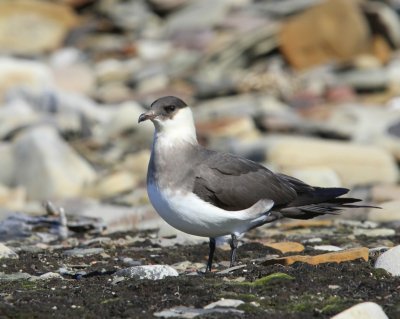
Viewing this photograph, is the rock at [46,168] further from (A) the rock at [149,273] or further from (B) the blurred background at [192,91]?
(A) the rock at [149,273]

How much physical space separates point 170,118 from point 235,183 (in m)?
0.71

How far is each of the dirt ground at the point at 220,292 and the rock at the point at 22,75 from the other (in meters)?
16.0

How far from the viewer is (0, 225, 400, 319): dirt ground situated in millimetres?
6289

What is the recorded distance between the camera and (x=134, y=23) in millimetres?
31062

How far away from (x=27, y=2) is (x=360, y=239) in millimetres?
23401

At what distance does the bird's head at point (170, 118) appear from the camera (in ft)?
26.7

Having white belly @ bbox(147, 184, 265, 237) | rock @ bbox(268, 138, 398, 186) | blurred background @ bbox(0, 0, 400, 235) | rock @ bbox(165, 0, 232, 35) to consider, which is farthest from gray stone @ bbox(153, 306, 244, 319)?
rock @ bbox(165, 0, 232, 35)

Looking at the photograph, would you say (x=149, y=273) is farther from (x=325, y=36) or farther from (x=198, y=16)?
(x=198, y=16)

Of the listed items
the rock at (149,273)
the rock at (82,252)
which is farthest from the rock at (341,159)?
the rock at (149,273)

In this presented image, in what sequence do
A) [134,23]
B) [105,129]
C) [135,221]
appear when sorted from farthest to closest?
[134,23]
[105,129]
[135,221]

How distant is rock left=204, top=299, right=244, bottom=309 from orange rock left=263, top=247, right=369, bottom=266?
51.2 inches

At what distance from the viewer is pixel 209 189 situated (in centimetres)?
788

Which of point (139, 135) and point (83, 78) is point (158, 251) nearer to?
point (139, 135)

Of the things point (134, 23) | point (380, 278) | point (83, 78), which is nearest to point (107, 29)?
point (134, 23)
